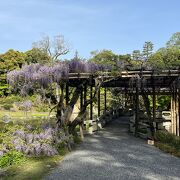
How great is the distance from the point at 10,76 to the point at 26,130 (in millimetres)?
3009

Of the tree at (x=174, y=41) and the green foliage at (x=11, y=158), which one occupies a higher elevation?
the tree at (x=174, y=41)

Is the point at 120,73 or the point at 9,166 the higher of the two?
the point at 120,73

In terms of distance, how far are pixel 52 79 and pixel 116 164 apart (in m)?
4.89

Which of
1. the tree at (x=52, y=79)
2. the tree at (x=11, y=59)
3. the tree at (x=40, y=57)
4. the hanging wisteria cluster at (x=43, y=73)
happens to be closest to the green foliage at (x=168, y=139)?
the tree at (x=52, y=79)

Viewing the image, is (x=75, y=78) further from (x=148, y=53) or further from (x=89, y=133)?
(x=148, y=53)

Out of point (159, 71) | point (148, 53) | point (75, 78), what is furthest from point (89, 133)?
point (148, 53)

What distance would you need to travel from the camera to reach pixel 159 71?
40.5 ft

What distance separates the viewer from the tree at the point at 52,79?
1180 centimetres

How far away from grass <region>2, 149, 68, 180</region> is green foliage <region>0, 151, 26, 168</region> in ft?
0.57

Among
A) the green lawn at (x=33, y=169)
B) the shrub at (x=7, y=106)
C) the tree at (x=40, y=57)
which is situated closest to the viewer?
the green lawn at (x=33, y=169)

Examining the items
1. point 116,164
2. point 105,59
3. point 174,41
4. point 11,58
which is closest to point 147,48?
point 174,41

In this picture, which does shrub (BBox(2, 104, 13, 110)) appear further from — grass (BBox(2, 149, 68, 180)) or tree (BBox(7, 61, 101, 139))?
grass (BBox(2, 149, 68, 180))

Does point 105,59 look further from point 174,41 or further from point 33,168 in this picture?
point 174,41

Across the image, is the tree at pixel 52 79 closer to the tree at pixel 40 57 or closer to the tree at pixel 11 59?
the tree at pixel 40 57
